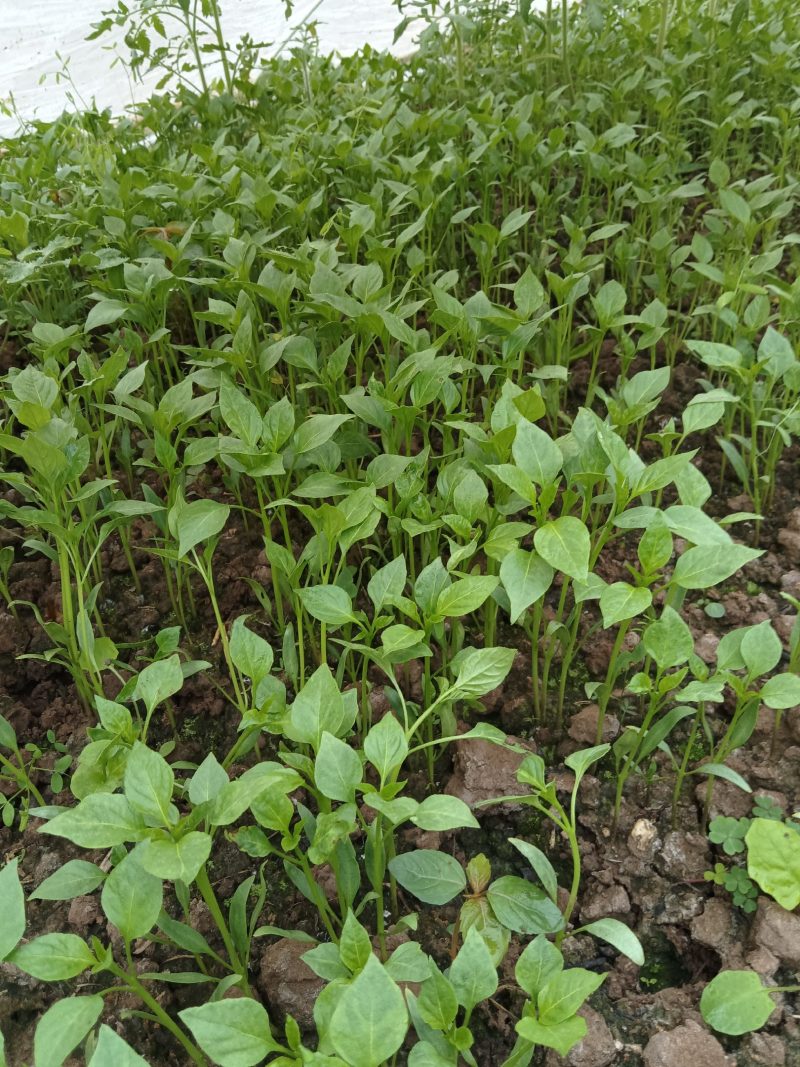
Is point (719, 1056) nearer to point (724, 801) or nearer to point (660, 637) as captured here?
point (724, 801)

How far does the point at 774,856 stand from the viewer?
38.1 inches

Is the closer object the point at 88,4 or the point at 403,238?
the point at 403,238

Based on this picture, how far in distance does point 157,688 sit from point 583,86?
8.41 ft

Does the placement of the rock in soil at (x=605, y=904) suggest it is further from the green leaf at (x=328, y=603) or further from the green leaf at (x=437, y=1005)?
the green leaf at (x=328, y=603)

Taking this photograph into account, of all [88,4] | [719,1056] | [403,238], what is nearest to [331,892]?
[719,1056]

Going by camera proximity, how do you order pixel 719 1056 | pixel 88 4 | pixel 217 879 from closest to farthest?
1. pixel 719 1056
2. pixel 217 879
3. pixel 88 4

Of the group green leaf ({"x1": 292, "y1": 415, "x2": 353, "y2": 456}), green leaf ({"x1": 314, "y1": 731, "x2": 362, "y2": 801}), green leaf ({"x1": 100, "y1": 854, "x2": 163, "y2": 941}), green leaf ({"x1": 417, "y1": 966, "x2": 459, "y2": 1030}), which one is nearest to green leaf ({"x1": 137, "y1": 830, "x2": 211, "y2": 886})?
green leaf ({"x1": 100, "y1": 854, "x2": 163, "y2": 941})

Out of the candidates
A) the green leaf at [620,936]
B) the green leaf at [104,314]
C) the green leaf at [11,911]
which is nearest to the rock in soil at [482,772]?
the green leaf at [620,936]

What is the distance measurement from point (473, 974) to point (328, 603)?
1.45ft

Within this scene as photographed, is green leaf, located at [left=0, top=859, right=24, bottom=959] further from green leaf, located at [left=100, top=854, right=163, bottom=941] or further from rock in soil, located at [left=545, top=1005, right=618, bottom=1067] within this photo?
rock in soil, located at [left=545, top=1005, right=618, bottom=1067]

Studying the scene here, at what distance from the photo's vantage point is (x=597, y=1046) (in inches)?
35.2

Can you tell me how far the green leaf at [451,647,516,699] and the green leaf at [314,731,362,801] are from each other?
194 mm

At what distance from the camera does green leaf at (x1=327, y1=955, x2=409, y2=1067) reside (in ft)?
2.01

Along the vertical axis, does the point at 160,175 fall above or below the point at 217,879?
above
